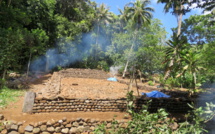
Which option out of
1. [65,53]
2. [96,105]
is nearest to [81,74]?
[65,53]

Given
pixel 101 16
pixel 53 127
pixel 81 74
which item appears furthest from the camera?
pixel 101 16

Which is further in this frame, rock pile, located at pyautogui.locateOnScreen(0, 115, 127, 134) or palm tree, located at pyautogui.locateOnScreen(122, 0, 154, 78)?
palm tree, located at pyautogui.locateOnScreen(122, 0, 154, 78)

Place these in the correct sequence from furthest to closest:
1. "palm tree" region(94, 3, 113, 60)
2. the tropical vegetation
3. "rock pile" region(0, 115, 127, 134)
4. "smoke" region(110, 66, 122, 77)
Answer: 1. "smoke" region(110, 66, 122, 77)
2. "palm tree" region(94, 3, 113, 60)
3. the tropical vegetation
4. "rock pile" region(0, 115, 127, 134)

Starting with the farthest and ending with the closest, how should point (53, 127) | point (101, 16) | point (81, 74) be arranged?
1. point (101, 16)
2. point (81, 74)
3. point (53, 127)

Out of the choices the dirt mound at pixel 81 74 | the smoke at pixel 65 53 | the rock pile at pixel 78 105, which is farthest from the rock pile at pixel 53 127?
the smoke at pixel 65 53

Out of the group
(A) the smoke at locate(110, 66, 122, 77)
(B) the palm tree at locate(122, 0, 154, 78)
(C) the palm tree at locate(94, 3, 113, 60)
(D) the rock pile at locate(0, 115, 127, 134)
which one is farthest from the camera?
(A) the smoke at locate(110, 66, 122, 77)

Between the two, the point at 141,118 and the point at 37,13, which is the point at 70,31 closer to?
the point at 37,13

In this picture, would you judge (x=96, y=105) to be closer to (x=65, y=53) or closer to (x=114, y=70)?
(x=65, y=53)

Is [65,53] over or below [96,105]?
over

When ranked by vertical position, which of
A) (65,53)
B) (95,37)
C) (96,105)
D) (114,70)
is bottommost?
(96,105)

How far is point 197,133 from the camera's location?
2580 mm

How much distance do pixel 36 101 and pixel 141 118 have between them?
183 inches

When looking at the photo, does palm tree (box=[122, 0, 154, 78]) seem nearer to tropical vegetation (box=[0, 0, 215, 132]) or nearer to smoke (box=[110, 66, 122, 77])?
tropical vegetation (box=[0, 0, 215, 132])

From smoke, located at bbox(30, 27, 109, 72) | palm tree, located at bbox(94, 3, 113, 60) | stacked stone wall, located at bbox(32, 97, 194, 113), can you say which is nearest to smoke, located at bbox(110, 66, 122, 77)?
palm tree, located at bbox(94, 3, 113, 60)
